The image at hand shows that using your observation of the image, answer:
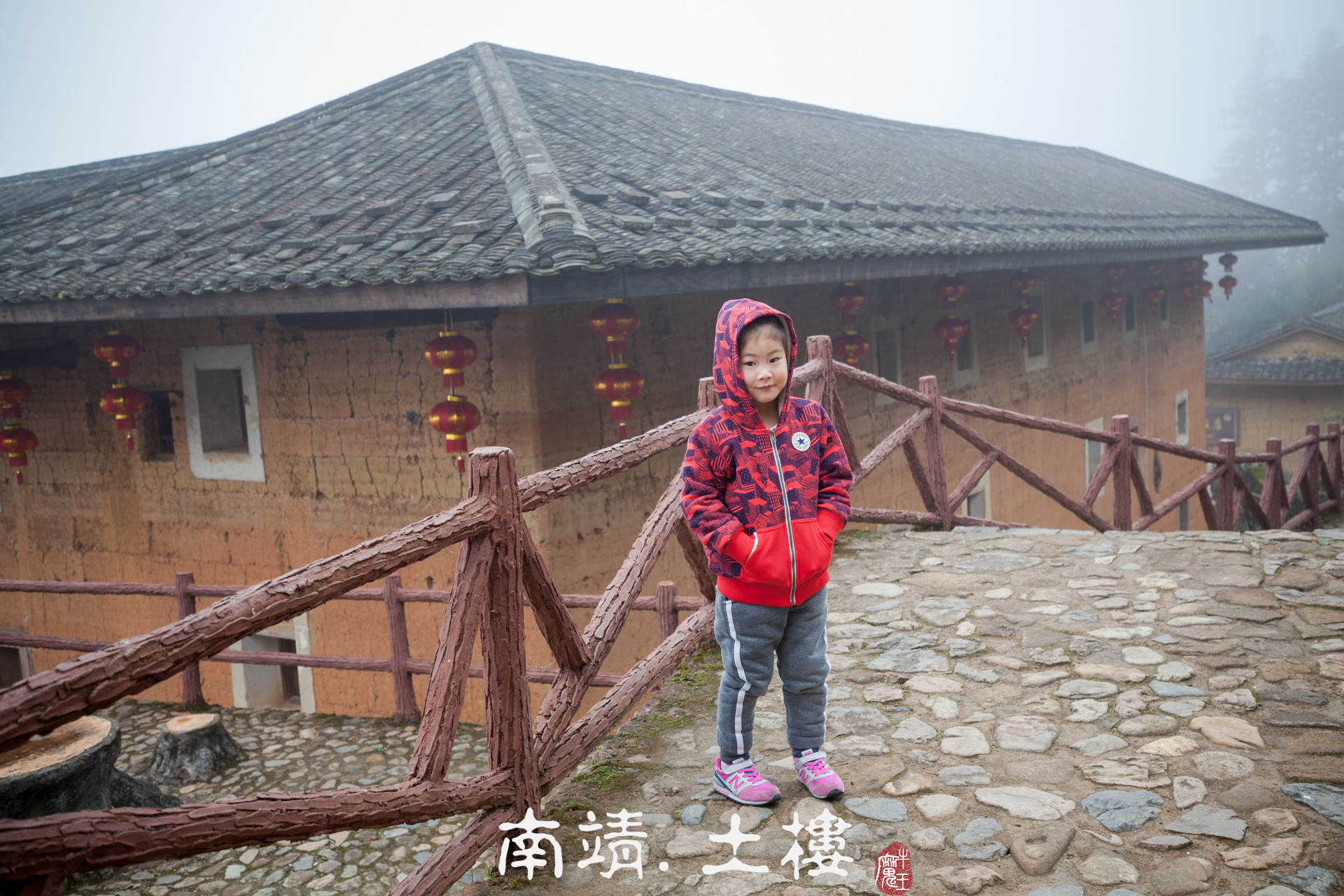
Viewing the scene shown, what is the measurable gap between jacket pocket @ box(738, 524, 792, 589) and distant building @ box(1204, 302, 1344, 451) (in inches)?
893

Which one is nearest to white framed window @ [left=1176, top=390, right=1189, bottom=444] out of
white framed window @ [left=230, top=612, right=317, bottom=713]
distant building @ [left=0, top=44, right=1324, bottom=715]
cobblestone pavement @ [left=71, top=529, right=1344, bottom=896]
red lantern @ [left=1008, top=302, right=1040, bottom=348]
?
red lantern @ [left=1008, top=302, right=1040, bottom=348]

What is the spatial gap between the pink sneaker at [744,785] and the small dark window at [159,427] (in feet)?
20.1

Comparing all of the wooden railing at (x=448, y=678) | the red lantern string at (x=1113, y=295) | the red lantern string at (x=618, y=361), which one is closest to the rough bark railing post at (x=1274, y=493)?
the red lantern string at (x=1113, y=295)

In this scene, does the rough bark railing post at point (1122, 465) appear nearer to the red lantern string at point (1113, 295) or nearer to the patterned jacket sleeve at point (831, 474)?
the patterned jacket sleeve at point (831, 474)

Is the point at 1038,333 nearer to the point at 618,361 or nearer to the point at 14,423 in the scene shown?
the point at 618,361

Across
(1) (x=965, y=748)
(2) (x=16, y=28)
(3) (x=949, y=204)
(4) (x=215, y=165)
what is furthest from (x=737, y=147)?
(2) (x=16, y=28)

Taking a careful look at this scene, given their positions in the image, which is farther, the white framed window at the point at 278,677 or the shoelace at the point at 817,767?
the white framed window at the point at 278,677

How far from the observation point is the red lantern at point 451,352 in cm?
551

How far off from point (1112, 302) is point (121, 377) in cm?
1138

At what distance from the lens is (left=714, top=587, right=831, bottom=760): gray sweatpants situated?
8.21ft

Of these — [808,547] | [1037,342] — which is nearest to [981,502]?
[1037,342]

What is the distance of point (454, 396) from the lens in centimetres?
571

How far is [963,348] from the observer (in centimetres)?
1038

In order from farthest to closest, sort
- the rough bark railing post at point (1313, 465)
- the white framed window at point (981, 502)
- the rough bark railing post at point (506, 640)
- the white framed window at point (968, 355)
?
1. the white framed window at point (981, 502)
2. the white framed window at point (968, 355)
3. the rough bark railing post at point (1313, 465)
4. the rough bark railing post at point (506, 640)
